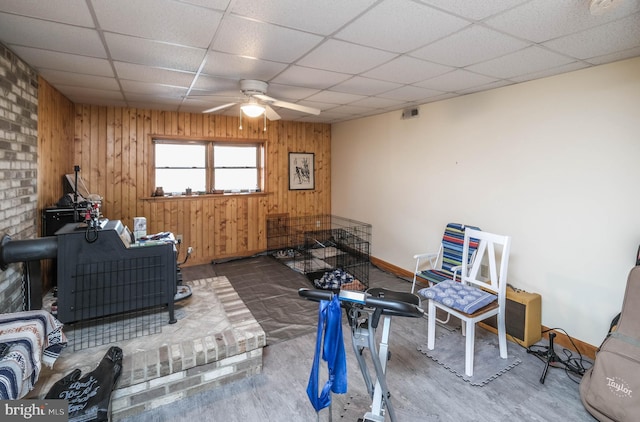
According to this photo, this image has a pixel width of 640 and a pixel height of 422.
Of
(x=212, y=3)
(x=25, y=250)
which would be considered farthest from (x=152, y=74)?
(x=25, y=250)

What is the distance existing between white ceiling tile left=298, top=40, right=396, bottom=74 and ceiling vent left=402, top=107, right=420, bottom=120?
175 cm

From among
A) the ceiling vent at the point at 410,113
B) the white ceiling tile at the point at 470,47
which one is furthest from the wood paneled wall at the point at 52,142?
the ceiling vent at the point at 410,113

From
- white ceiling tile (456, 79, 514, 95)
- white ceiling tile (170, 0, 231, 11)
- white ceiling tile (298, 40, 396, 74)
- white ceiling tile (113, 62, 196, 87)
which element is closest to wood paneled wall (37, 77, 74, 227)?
white ceiling tile (113, 62, 196, 87)

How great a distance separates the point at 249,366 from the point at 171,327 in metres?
0.72

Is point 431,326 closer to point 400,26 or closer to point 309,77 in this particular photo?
point 400,26

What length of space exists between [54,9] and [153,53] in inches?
27.5

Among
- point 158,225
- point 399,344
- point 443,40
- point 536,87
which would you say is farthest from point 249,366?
point 536,87

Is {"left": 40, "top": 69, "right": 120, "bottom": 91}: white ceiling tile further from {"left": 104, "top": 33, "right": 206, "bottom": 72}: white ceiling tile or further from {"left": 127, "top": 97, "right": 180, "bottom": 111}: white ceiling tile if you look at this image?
{"left": 104, "top": 33, "right": 206, "bottom": 72}: white ceiling tile

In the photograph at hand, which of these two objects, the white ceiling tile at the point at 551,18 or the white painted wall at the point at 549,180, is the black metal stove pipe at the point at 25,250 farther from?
the white painted wall at the point at 549,180

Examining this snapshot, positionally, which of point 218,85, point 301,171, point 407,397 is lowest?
point 407,397

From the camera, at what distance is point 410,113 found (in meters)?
4.44

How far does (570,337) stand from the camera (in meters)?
2.88

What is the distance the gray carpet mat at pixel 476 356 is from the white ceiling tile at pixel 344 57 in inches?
96.7

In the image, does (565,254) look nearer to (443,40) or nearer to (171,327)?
(443,40)
